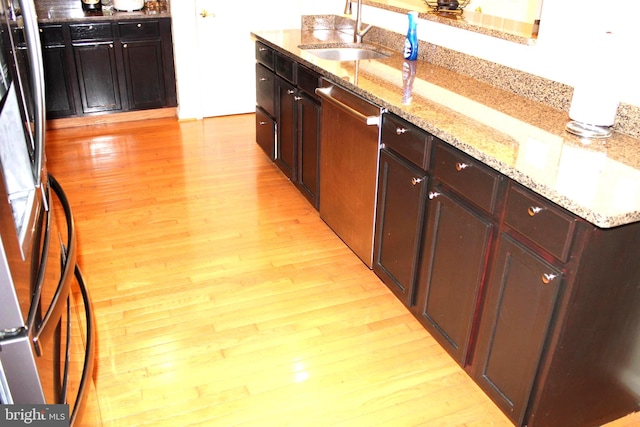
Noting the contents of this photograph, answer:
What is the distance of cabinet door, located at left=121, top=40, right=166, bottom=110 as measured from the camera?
15.5ft

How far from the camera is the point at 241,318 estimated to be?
2.46 meters

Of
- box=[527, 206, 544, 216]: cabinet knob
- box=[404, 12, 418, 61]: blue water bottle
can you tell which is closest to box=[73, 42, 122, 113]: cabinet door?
box=[404, 12, 418, 61]: blue water bottle

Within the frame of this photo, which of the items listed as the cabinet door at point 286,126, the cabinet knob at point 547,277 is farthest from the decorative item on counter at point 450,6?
the cabinet knob at point 547,277

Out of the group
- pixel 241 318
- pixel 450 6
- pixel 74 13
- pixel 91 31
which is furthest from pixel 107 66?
pixel 241 318

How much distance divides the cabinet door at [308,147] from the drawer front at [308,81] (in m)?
0.04

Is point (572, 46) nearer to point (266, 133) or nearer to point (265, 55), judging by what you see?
point (265, 55)

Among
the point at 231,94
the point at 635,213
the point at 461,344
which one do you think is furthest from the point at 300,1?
the point at 635,213

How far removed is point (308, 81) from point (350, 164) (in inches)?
25.2

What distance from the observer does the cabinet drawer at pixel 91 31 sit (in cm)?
448

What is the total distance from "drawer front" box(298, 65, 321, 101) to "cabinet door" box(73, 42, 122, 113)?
226 cm

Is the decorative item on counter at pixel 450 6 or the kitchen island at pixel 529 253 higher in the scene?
the decorative item on counter at pixel 450 6

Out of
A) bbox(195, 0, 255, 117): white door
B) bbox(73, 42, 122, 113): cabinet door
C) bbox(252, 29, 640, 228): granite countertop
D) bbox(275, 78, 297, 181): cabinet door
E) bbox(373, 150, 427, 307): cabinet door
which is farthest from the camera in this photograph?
bbox(195, 0, 255, 117): white door

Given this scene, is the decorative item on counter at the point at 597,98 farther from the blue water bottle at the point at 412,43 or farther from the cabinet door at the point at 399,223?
the blue water bottle at the point at 412,43

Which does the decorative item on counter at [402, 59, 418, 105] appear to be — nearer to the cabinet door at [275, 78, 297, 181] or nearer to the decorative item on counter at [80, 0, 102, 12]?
the cabinet door at [275, 78, 297, 181]
